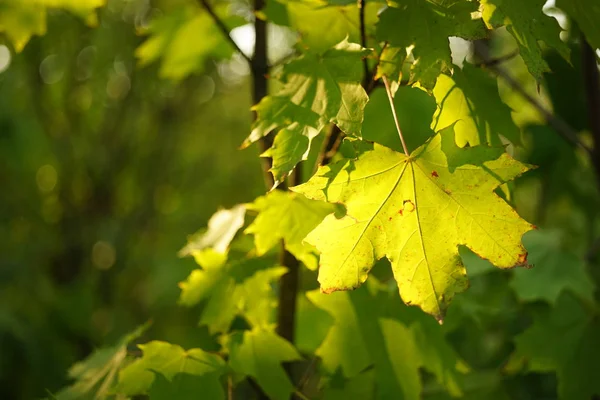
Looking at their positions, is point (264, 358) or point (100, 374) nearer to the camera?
point (264, 358)

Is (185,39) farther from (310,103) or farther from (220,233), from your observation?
(310,103)

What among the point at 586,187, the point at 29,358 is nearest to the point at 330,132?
the point at 586,187

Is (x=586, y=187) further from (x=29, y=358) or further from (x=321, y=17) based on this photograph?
(x=29, y=358)

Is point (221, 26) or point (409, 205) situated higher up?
point (221, 26)

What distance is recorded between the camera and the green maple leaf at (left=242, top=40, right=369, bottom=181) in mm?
811

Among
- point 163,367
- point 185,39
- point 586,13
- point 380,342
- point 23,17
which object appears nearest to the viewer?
point 586,13

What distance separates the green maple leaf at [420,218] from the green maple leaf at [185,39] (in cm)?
85

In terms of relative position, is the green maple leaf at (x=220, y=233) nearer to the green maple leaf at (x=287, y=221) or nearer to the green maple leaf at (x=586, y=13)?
the green maple leaf at (x=287, y=221)

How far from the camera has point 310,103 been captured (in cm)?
87

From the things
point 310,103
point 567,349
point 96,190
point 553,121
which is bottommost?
point 96,190

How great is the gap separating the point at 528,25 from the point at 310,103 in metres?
0.33

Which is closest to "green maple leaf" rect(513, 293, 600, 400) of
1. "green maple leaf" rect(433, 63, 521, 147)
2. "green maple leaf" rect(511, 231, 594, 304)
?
"green maple leaf" rect(511, 231, 594, 304)

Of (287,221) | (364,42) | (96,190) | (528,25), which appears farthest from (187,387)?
(96,190)

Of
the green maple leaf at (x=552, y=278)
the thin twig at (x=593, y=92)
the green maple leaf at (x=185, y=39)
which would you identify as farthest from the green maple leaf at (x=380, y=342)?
the green maple leaf at (x=185, y=39)
